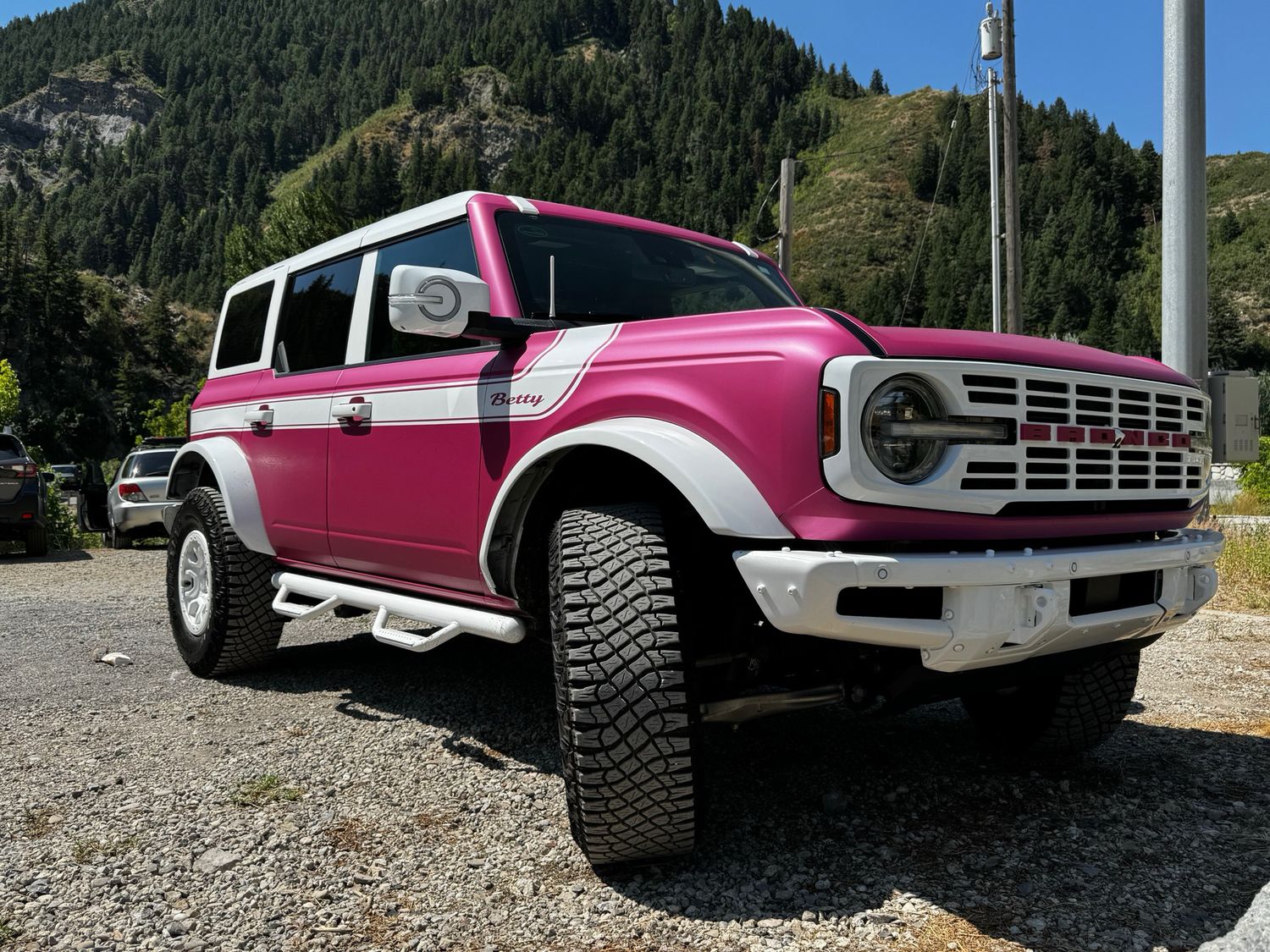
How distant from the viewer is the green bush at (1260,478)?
53.5 feet

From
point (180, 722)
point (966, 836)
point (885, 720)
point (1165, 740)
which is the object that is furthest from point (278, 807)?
point (1165, 740)

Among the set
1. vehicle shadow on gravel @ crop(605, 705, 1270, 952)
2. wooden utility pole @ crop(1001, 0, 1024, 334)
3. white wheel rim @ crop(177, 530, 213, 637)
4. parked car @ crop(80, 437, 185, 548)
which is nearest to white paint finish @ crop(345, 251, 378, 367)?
white wheel rim @ crop(177, 530, 213, 637)

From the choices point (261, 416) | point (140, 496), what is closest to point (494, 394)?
point (261, 416)

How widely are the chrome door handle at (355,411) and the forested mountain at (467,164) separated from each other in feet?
161

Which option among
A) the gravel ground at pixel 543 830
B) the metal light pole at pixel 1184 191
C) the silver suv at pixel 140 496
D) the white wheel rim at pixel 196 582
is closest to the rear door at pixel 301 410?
the white wheel rim at pixel 196 582

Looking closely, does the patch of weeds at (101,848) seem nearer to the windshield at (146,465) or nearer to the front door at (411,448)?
the front door at (411,448)

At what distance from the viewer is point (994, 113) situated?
66.2ft

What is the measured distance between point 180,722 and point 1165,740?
4102 mm

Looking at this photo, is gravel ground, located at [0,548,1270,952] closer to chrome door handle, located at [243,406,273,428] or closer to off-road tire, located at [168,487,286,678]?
off-road tire, located at [168,487,286,678]

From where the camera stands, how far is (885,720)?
4.28 metres

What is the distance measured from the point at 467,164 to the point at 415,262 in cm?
14244

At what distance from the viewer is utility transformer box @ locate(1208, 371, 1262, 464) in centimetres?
526

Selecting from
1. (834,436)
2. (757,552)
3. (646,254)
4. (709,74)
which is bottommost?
(757,552)

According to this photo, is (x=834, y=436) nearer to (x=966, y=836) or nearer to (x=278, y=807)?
(x=966, y=836)
